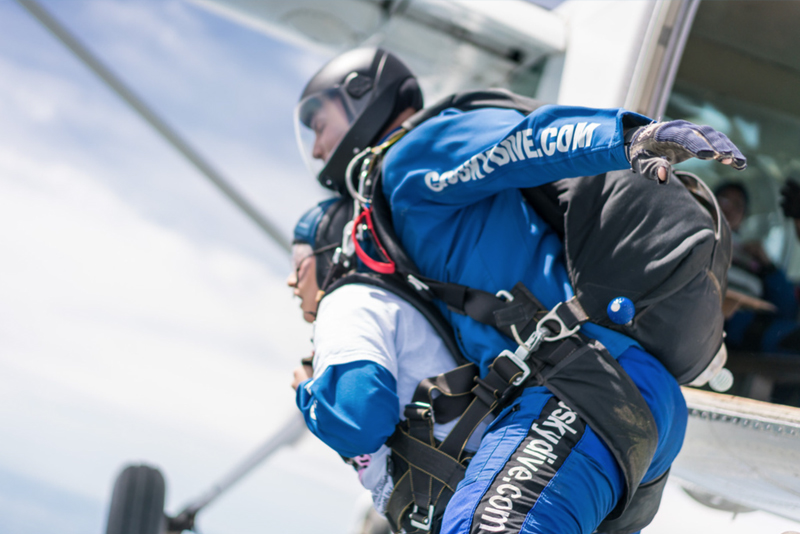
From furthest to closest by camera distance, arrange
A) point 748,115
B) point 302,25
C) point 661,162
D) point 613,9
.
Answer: point 748,115, point 302,25, point 613,9, point 661,162

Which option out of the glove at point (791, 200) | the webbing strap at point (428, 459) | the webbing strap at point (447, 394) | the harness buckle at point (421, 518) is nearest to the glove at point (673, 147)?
the webbing strap at point (447, 394)

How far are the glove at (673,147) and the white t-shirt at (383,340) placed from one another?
0.67 metres

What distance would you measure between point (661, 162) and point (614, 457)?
633 millimetres

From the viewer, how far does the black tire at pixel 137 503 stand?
4156 mm

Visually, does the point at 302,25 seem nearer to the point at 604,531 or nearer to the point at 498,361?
the point at 498,361

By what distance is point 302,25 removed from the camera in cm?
373

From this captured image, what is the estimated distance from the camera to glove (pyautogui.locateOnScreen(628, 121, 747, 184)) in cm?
90

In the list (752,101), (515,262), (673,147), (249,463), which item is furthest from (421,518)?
(752,101)

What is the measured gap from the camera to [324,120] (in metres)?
2.02

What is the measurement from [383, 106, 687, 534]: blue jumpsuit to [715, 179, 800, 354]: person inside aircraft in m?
2.40

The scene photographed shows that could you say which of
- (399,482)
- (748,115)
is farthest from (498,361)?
(748,115)

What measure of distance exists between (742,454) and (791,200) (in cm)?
224

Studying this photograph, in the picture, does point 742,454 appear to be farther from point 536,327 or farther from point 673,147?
point 673,147

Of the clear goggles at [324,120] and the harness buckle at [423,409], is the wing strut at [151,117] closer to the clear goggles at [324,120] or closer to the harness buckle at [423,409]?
the clear goggles at [324,120]
